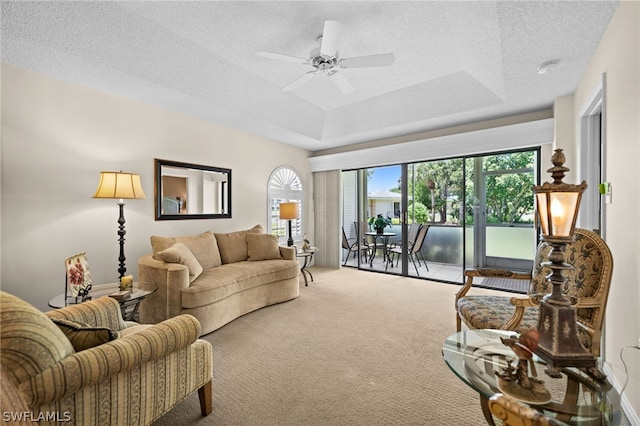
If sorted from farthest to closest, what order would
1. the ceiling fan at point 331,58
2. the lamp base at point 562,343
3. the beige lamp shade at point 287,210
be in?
1. the beige lamp shade at point 287,210
2. the ceiling fan at point 331,58
3. the lamp base at point 562,343

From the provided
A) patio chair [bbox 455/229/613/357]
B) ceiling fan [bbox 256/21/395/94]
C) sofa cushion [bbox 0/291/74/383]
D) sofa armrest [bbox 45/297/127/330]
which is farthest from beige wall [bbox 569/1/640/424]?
sofa armrest [bbox 45/297/127/330]

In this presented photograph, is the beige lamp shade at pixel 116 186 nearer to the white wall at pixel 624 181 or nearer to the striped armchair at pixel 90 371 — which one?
the striped armchair at pixel 90 371

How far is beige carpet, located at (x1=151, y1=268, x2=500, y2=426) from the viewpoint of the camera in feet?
5.52

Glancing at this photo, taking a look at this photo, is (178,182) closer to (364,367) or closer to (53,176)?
(53,176)

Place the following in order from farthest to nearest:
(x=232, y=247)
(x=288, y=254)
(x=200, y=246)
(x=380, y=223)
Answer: (x=380, y=223)
(x=288, y=254)
(x=232, y=247)
(x=200, y=246)

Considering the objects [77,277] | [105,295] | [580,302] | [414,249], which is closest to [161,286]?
[105,295]

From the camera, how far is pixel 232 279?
3.13m

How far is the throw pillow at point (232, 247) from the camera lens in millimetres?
3916

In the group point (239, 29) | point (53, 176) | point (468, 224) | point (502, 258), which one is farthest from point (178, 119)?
point (502, 258)

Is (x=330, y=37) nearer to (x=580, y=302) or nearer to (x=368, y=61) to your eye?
(x=368, y=61)

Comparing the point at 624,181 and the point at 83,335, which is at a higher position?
the point at 624,181

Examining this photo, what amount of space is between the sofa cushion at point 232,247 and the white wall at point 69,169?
46 centimetres

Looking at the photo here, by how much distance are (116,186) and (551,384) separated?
11.4 feet

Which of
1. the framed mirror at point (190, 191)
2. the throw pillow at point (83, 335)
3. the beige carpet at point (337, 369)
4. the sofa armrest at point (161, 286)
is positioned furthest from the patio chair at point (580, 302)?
the framed mirror at point (190, 191)
